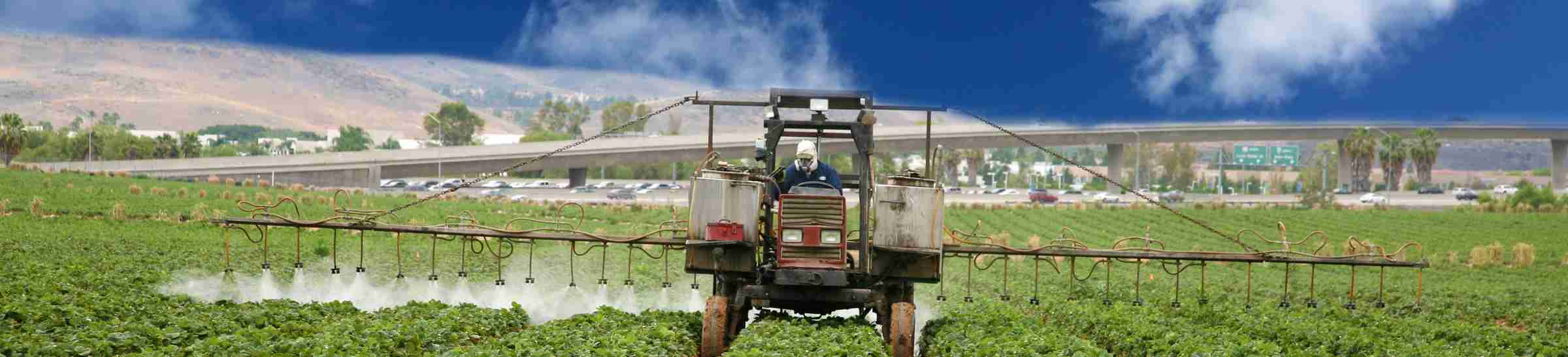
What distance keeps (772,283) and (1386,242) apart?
51.9 m

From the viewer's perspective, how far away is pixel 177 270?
2791 cm

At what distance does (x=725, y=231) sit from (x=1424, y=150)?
13484cm

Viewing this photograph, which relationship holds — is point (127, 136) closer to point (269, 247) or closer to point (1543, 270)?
point (269, 247)

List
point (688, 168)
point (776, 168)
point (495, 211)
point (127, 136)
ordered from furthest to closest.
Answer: point (688, 168) < point (127, 136) < point (495, 211) < point (776, 168)

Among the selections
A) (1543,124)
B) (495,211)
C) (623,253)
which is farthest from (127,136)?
(1543,124)

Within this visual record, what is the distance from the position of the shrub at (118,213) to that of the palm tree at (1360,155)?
10977 cm

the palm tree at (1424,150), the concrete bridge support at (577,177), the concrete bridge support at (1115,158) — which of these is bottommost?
the concrete bridge support at (577,177)

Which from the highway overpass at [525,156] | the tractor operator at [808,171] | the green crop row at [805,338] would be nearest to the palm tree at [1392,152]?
the highway overpass at [525,156]

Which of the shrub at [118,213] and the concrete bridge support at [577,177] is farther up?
the concrete bridge support at [577,177]

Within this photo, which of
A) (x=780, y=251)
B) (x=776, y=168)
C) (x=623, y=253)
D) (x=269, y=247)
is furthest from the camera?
(x=623, y=253)

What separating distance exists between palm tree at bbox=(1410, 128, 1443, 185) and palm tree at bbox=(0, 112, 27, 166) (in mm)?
111078

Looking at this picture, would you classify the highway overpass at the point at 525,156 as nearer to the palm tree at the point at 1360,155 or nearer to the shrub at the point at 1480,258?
the palm tree at the point at 1360,155

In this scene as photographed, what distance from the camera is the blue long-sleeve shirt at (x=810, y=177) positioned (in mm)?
18297

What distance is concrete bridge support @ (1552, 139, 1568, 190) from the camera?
143000mm
